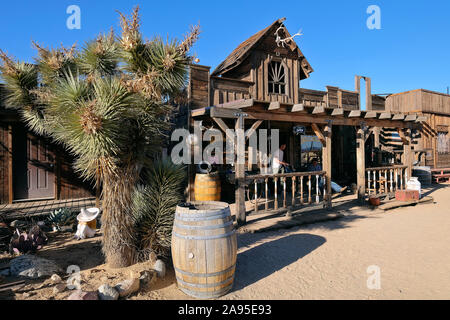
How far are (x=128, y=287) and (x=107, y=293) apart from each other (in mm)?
247

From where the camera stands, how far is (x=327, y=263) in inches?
170

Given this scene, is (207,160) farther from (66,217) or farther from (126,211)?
(126,211)

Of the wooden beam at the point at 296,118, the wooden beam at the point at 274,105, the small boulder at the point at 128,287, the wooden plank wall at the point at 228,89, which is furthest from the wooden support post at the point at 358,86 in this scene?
the small boulder at the point at 128,287

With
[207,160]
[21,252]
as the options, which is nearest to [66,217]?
[21,252]

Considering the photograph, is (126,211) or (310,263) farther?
(310,263)

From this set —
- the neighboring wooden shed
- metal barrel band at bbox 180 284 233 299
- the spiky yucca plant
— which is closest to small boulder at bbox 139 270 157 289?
metal barrel band at bbox 180 284 233 299

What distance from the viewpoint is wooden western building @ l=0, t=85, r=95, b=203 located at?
7.94 meters

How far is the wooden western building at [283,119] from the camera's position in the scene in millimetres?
6836

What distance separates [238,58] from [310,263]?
764 centimetres

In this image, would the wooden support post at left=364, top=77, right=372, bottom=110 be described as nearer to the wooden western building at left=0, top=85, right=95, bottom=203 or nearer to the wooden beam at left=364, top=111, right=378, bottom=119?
the wooden beam at left=364, top=111, right=378, bottom=119

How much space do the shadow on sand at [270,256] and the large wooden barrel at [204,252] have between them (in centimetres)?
44

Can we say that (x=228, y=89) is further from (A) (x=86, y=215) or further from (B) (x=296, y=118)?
(A) (x=86, y=215)
